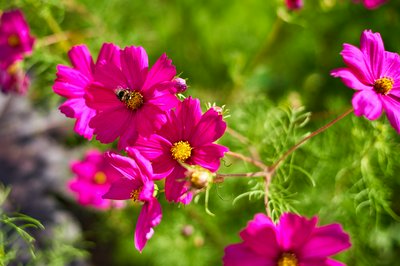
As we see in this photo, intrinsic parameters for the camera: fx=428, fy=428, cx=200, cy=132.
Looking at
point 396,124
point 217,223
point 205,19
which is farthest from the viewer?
point 205,19

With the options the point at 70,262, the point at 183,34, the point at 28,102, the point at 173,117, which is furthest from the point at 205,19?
the point at 173,117

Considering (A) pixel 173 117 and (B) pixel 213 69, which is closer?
(A) pixel 173 117

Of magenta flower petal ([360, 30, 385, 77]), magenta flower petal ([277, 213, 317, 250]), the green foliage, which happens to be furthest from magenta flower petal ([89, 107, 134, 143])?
magenta flower petal ([360, 30, 385, 77])

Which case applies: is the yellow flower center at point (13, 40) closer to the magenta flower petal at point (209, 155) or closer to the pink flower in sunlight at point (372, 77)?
the magenta flower petal at point (209, 155)

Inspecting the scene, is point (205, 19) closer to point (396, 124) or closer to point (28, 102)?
point (28, 102)

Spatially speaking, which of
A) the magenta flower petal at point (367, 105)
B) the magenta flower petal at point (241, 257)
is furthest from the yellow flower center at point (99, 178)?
the magenta flower petal at point (367, 105)

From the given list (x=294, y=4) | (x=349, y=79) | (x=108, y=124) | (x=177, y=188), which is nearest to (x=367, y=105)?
(x=349, y=79)
